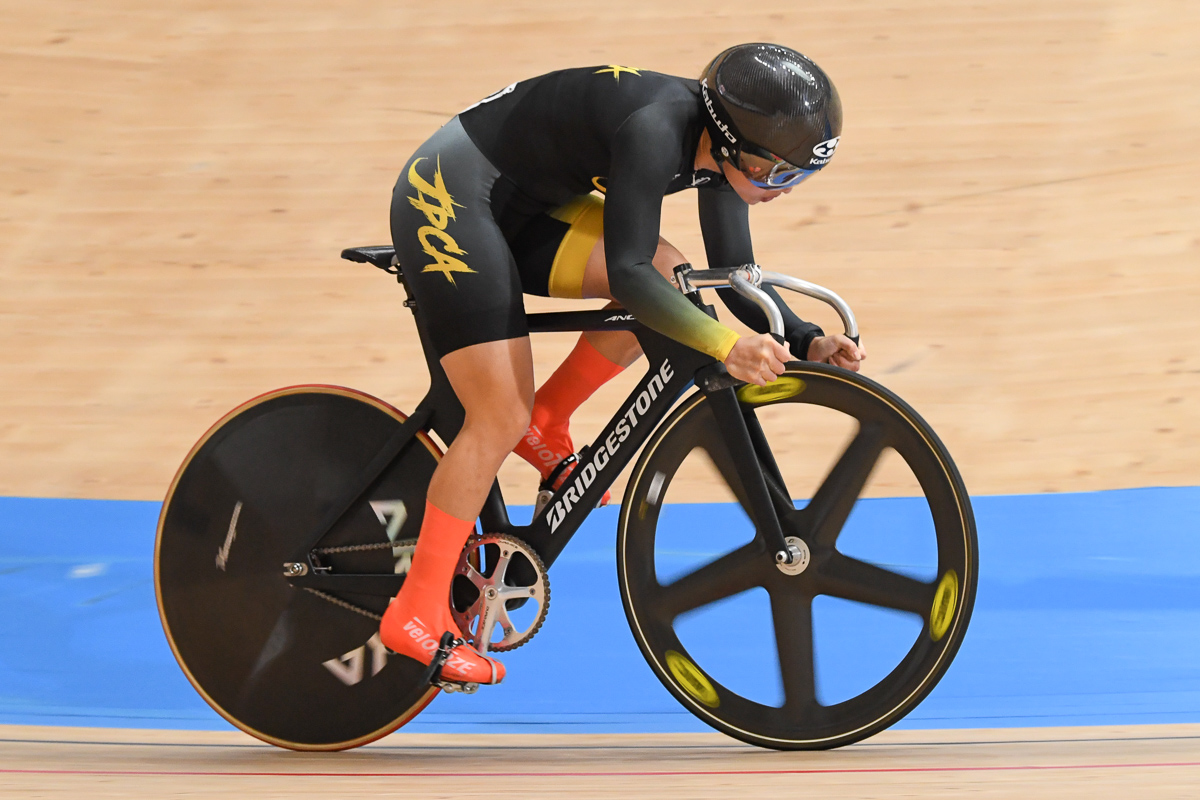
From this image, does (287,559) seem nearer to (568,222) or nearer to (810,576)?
(568,222)

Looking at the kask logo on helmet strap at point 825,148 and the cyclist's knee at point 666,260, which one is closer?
the kask logo on helmet strap at point 825,148

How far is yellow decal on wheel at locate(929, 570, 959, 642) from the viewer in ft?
6.18

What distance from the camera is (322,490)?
224cm

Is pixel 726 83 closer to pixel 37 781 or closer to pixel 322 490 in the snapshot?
pixel 322 490

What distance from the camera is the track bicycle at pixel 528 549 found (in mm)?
1923

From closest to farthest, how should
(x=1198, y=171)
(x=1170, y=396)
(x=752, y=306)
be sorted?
(x=752, y=306), (x=1170, y=396), (x=1198, y=171)

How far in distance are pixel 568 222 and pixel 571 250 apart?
0.05m

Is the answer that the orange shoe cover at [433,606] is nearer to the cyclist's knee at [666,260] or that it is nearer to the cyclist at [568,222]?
the cyclist at [568,222]

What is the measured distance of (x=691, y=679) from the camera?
204cm

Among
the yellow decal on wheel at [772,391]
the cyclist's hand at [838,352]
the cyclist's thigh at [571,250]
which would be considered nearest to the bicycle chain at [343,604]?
the cyclist's thigh at [571,250]

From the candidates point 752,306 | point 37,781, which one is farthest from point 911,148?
point 37,781

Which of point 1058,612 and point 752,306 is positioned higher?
point 752,306

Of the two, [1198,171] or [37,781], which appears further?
[1198,171]

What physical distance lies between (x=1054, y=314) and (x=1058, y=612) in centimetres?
137
